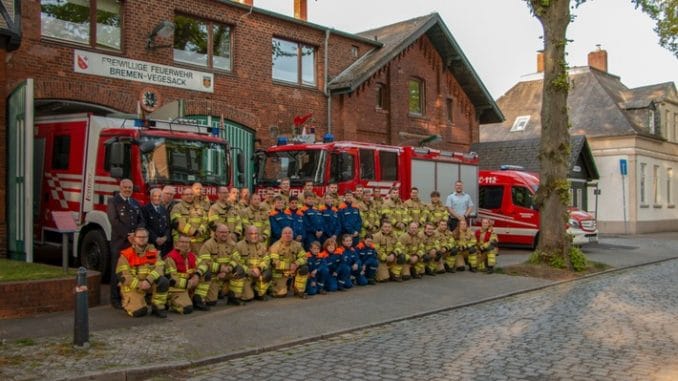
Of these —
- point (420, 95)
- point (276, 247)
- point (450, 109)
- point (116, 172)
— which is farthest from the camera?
point (450, 109)

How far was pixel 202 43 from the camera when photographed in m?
18.0

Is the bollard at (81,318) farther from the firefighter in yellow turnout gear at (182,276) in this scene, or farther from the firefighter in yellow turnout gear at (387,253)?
the firefighter in yellow turnout gear at (387,253)

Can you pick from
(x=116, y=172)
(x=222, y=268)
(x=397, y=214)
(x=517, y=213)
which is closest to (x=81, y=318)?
(x=222, y=268)

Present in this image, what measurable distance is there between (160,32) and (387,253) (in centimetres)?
803

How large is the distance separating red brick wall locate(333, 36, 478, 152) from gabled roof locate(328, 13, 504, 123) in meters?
0.33

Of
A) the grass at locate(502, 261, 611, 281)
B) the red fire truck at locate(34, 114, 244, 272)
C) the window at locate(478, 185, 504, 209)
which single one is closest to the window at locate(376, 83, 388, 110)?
the window at locate(478, 185, 504, 209)

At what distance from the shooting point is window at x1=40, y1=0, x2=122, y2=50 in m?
14.8

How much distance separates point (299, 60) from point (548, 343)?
14415 mm

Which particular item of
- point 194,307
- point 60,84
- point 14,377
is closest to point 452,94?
point 60,84

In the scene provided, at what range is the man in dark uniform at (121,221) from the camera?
31.1 feet

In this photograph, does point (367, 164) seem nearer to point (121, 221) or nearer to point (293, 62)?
point (293, 62)

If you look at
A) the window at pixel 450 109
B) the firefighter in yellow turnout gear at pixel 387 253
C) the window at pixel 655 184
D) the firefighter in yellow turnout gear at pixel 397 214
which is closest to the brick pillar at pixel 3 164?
the firefighter in yellow turnout gear at pixel 387 253

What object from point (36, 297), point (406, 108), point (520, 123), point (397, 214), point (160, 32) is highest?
point (520, 123)

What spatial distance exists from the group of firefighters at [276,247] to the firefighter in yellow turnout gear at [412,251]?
0.02 metres
